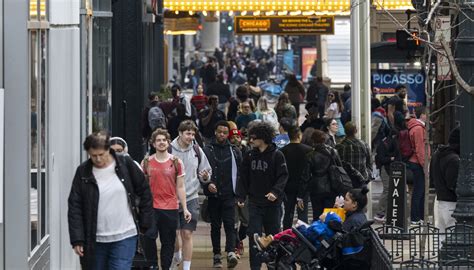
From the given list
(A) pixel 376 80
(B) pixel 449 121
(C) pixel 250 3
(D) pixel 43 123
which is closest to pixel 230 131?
(D) pixel 43 123

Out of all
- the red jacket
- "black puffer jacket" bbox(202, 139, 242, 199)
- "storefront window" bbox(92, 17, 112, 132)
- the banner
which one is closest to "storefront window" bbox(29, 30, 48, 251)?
"storefront window" bbox(92, 17, 112, 132)

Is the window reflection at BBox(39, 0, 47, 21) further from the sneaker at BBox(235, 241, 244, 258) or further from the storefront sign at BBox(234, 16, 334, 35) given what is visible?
the storefront sign at BBox(234, 16, 334, 35)

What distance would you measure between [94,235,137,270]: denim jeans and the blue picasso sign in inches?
778

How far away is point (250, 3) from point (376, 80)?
13.8 ft

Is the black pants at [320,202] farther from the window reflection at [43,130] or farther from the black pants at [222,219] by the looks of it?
the window reflection at [43,130]

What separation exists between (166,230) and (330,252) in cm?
228

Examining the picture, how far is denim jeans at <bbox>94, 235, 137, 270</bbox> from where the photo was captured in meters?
10.8

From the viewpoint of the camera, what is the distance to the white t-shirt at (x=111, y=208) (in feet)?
34.8

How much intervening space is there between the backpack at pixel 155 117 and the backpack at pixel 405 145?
6588 mm

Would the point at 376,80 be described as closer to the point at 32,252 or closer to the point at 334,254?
the point at 334,254

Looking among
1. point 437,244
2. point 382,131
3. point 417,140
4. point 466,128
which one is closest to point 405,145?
point 417,140

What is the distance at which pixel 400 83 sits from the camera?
100ft

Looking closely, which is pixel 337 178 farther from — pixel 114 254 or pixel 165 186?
pixel 114 254

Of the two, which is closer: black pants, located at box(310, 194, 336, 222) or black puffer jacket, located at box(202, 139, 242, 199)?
black puffer jacket, located at box(202, 139, 242, 199)
